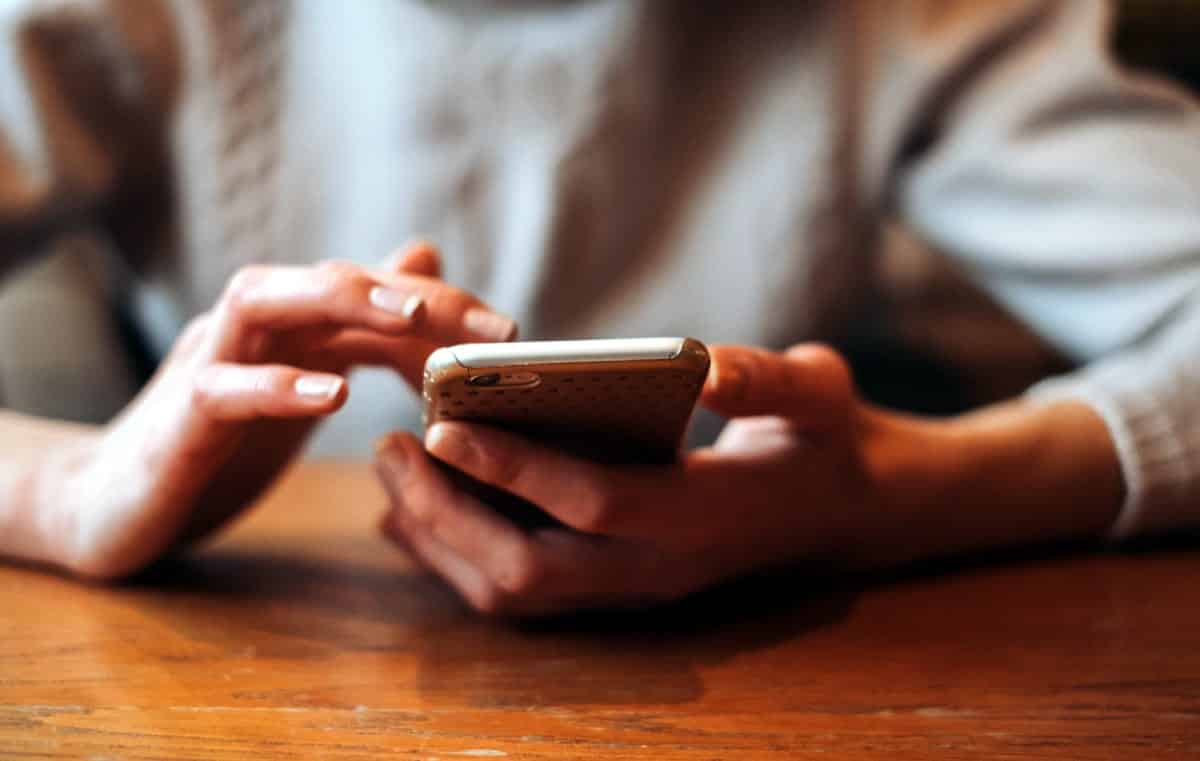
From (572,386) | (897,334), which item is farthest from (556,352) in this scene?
(897,334)

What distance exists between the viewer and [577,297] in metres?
0.80

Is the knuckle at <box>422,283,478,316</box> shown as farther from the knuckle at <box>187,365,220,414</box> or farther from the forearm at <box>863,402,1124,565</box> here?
the forearm at <box>863,402,1124,565</box>

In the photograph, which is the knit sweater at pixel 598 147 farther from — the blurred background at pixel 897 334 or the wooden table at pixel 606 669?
the wooden table at pixel 606 669

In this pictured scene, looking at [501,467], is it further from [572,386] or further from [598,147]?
[598,147]

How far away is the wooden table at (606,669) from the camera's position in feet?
1.06

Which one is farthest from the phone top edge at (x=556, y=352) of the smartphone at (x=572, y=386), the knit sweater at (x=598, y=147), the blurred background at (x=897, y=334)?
the blurred background at (x=897, y=334)

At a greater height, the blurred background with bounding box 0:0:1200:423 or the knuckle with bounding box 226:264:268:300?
the knuckle with bounding box 226:264:268:300

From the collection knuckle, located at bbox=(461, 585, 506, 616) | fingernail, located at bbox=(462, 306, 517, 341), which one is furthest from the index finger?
knuckle, located at bbox=(461, 585, 506, 616)

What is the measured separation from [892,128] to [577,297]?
28 cm

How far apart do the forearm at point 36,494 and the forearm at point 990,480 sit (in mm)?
407

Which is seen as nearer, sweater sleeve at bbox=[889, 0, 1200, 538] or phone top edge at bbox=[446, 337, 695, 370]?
phone top edge at bbox=[446, 337, 695, 370]

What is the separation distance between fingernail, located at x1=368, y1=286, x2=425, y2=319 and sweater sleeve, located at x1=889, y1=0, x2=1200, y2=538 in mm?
406

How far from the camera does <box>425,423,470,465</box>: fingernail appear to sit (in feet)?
1.17

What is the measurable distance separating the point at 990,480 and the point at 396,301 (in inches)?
13.3
